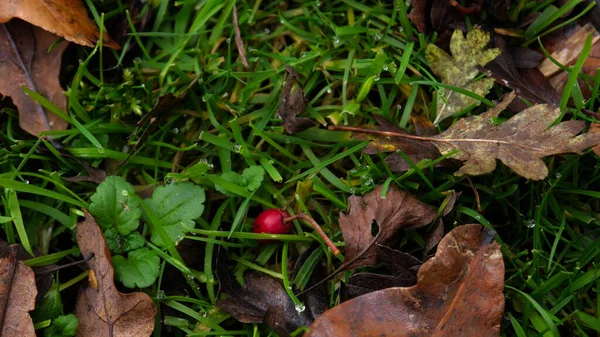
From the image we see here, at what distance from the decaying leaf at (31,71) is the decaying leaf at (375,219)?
1285mm

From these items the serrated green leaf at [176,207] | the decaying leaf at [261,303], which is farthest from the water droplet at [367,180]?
the serrated green leaf at [176,207]

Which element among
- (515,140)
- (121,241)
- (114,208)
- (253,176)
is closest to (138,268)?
(121,241)

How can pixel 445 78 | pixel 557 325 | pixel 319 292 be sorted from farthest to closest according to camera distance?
1. pixel 445 78
2. pixel 319 292
3. pixel 557 325

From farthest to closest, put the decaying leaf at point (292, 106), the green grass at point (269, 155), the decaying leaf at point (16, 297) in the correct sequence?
1. the decaying leaf at point (292, 106)
2. the green grass at point (269, 155)
3. the decaying leaf at point (16, 297)

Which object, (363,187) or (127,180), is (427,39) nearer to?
(363,187)

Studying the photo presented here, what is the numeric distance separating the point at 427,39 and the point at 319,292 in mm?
1179

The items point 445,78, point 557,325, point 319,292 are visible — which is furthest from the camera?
point 445,78

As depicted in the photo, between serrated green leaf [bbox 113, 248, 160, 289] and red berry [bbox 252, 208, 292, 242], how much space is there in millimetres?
403

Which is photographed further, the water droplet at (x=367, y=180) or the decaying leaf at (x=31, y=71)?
the decaying leaf at (x=31, y=71)

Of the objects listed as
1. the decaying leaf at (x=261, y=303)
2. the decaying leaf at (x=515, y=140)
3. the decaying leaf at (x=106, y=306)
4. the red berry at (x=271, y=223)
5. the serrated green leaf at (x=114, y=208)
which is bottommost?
the decaying leaf at (x=261, y=303)

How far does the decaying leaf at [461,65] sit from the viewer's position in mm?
2510

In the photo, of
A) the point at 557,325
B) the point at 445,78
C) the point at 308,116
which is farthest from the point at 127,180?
the point at 557,325

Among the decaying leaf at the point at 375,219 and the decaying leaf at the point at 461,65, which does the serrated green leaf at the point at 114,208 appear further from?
the decaying leaf at the point at 461,65

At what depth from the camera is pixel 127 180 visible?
256 cm
